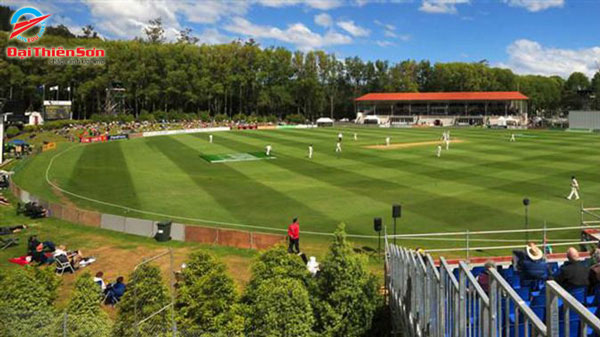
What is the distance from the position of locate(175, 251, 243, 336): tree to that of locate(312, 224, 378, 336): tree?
1.99 metres

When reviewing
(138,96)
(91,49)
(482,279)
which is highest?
(91,49)

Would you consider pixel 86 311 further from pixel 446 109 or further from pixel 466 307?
pixel 446 109

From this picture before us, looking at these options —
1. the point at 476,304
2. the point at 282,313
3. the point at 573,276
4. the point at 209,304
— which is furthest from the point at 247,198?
the point at 476,304

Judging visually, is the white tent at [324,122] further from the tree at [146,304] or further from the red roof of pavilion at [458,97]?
the tree at [146,304]

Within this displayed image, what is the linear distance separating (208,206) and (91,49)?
97.1 metres

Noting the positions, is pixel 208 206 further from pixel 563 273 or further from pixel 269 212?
pixel 563 273

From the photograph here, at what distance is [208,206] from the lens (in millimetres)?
26844

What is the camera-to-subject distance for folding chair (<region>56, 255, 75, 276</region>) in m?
17.1

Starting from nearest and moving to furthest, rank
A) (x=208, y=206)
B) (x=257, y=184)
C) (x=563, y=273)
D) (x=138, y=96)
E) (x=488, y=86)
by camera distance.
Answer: (x=563, y=273), (x=208, y=206), (x=257, y=184), (x=138, y=96), (x=488, y=86)

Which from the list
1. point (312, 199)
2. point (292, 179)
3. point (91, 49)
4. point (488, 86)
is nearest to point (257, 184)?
point (292, 179)

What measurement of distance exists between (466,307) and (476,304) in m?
0.48

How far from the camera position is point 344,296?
10789mm

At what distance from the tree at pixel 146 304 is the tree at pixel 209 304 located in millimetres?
450

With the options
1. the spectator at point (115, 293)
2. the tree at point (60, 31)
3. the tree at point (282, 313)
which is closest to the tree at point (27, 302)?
the spectator at point (115, 293)
